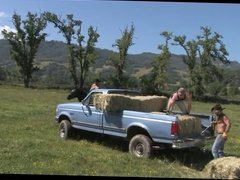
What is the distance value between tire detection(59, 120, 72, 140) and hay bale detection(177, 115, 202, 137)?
4.26 meters

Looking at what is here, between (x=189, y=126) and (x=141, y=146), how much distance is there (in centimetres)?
136

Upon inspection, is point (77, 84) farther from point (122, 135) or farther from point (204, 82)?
point (122, 135)

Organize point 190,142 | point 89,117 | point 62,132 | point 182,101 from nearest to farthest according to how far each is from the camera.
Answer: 1. point 190,142
2. point 182,101
3. point 89,117
4. point 62,132

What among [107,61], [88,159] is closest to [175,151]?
[88,159]

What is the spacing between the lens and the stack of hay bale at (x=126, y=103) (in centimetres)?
1308

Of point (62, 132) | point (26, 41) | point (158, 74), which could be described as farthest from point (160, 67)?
point (62, 132)

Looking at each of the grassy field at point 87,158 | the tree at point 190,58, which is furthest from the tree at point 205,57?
the grassy field at point 87,158

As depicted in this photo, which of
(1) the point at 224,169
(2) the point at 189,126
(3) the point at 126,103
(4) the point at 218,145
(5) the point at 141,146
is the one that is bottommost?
(1) the point at 224,169

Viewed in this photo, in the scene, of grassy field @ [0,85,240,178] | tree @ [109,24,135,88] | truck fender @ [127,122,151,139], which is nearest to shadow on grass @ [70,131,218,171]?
grassy field @ [0,85,240,178]

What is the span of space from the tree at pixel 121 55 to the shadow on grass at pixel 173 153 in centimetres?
5626

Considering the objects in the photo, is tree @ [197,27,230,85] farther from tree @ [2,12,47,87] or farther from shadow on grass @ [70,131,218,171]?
shadow on grass @ [70,131,218,171]

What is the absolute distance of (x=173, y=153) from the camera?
43.1 feet

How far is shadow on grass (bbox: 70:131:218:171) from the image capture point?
1227 centimetres

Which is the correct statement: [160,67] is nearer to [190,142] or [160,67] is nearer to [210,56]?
[210,56]
